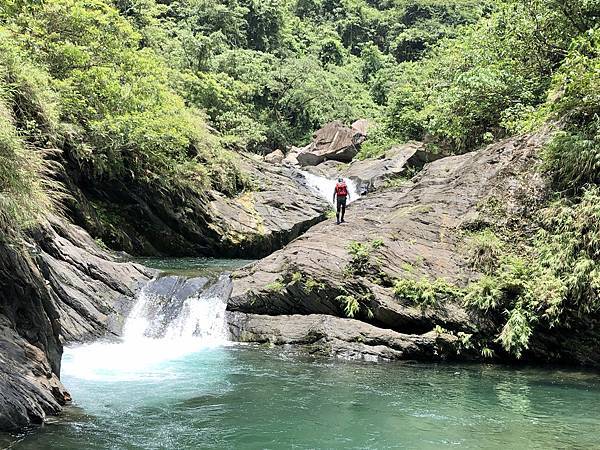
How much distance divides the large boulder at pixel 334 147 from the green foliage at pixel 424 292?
25068mm

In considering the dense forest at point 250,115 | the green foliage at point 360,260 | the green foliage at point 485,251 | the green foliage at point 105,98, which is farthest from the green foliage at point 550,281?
the green foliage at point 105,98

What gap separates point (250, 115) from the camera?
45219mm

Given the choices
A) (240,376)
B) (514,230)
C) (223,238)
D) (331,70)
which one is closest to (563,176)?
(514,230)

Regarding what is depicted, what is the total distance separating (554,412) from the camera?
9867mm

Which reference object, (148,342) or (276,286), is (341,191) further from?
(148,342)

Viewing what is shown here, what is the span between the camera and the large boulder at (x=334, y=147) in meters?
39.0

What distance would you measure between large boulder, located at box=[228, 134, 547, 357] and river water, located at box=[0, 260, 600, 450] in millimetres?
1399

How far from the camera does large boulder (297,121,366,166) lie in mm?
39031

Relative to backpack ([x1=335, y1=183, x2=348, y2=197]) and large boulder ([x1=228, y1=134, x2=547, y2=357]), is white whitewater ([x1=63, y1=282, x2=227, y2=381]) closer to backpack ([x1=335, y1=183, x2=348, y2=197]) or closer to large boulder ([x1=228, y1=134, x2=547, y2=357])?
large boulder ([x1=228, y1=134, x2=547, y2=357])

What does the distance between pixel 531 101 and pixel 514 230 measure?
8.51 meters

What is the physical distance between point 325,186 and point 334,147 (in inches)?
295

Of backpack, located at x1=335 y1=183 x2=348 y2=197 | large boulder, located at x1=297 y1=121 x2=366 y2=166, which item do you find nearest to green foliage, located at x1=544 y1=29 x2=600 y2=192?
backpack, located at x1=335 y1=183 x2=348 y2=197

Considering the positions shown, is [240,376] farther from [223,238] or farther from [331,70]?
[331,70]

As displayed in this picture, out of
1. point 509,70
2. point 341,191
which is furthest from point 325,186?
point 341,191
